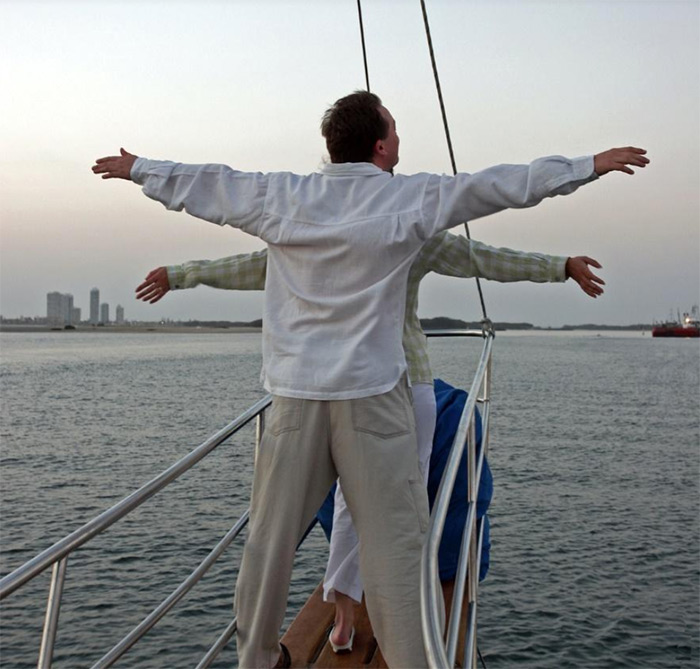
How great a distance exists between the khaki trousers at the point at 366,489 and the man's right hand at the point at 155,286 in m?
0.63

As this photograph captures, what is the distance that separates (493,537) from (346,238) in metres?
10.8

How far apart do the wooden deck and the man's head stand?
5.87 feet

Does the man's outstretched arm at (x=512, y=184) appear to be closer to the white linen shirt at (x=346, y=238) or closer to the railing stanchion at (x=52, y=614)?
the white linen shirt at (x=346, y=238)

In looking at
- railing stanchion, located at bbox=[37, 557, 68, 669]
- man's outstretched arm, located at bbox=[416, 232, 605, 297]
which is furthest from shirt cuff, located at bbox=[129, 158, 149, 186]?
railing stanchion, located at bbox=[37, 557, 68, 669]

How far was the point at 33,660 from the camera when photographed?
8086 mm

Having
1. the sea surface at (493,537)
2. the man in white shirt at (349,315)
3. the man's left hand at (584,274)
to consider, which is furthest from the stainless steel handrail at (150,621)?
the sea surface at (493,537)

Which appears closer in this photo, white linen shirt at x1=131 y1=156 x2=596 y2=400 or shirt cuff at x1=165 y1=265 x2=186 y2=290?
white linen shirt at x1=131 y1=156 x2=596 y2=400

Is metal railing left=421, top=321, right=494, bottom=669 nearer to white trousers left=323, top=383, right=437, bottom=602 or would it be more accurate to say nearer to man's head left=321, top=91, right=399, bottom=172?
white trousers left=323, top=383, right=437, bottom=602

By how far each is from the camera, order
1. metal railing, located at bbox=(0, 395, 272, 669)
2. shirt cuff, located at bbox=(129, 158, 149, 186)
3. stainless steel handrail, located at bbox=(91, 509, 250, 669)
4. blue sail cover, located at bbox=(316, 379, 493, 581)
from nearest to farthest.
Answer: metal railing, located at bbox=(0, 395, 272, 669) → stainless steel handrail, located at bbox=(91, 509, 250, 669) → shirt cuff, located at bbox=(129, 158, 149, 186) → blue sail cover, located at bbox=(316, 379, 493, 581)

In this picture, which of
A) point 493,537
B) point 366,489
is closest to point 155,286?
point 366,489

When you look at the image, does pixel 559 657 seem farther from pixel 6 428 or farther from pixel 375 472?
pixel 6 428

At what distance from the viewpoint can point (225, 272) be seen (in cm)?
265

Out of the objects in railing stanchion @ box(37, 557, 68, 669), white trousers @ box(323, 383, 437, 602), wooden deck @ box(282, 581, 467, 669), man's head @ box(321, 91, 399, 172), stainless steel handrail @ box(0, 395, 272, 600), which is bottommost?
wooden deck @ box(282, 581, 467, 669)

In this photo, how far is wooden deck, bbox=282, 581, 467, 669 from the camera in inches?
117
